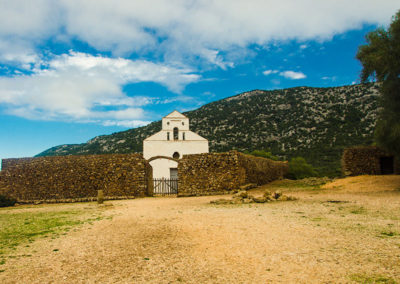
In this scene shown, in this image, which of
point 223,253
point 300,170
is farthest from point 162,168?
point 223,253

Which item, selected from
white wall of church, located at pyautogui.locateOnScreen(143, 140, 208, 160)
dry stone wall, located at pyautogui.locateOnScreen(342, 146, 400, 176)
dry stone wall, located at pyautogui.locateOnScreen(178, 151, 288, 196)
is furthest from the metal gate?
white wall of church, located at pyautogui.locateOnScreen(143, 140, 208, 160)

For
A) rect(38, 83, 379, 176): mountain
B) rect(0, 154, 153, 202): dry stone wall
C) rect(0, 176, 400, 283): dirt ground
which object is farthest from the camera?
rect(38, 83, 379, 176): mountain

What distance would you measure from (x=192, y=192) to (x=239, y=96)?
213 feet

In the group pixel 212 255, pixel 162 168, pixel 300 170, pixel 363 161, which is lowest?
pixel 212 255

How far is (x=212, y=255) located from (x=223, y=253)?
0.19 m

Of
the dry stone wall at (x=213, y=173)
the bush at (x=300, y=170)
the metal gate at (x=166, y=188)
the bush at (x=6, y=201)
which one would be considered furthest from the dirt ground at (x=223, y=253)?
the bush at (x=300, y=170)

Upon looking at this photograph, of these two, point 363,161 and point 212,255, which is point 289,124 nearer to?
point 363,161

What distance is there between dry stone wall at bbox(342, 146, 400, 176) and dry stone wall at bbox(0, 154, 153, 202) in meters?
15.6

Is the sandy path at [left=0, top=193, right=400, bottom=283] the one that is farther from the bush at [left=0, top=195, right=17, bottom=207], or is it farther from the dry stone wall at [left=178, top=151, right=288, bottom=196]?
the bush at [left=0, top=195, right=17, bottom=207]

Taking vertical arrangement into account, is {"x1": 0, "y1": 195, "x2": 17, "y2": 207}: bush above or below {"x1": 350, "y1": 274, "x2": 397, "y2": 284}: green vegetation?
below

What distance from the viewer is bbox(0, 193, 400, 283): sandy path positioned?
3.52 metres

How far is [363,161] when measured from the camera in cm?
2156

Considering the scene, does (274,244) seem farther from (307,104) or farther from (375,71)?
(307,104)

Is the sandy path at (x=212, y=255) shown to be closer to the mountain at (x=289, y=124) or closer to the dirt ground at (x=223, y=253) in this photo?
the dirt ground at (x=223, y=253)
